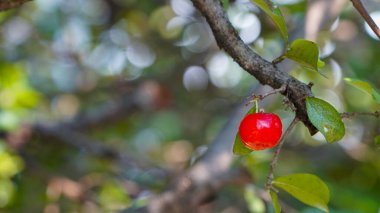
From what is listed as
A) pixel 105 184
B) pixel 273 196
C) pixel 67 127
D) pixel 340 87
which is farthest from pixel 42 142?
pixel 273 196

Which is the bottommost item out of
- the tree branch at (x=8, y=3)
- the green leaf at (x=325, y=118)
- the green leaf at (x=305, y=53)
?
the green leaf at (x=325, y=118)

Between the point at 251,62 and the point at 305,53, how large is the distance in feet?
0.33

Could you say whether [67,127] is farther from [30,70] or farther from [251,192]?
[251,192]

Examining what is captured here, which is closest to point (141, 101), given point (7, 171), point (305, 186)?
point (7, 171)

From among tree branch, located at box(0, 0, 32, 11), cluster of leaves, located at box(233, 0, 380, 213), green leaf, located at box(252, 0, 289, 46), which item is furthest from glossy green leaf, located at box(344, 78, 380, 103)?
tree branch, located at box(0, 0, 32, 11)

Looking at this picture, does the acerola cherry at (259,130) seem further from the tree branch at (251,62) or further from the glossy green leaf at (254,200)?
the glossy green leaf at (254,200)

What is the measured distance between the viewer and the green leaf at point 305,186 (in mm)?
896

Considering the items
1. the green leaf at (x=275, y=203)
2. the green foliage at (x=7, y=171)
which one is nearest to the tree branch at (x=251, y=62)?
the green leaf at (x=275, y=203)

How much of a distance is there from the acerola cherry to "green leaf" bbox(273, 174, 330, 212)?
0.12m

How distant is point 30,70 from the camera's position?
9.08ft

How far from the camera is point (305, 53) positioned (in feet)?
2.52

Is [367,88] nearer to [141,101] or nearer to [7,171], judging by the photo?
[7,171]

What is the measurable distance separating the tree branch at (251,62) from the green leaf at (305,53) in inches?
2.4

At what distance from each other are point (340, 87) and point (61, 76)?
1290mm
